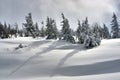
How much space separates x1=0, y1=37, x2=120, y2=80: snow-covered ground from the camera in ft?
106

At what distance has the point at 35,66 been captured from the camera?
123 feet

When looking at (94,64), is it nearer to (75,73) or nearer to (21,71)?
(75,73)

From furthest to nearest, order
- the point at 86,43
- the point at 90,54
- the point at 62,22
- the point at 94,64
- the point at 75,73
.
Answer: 1. the point at 62,22
2. the point at 86,43
3. the point at 90,54
4. the point at 94,64
5. the point at 75,73

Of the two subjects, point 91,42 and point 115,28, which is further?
point 115,28

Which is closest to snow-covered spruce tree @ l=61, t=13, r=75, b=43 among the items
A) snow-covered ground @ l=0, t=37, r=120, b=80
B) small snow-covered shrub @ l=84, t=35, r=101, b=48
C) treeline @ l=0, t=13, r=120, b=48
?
treeline @ l=0, t=13, r=120, b=48

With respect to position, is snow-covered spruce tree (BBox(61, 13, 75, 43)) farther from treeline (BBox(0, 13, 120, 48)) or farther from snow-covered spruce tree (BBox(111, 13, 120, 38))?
snow-covered spruce tree (BBox(111, 13, 120, 38))

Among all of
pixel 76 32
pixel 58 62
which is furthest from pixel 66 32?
pixel 58 62

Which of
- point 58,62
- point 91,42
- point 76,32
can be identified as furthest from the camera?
point 76,32

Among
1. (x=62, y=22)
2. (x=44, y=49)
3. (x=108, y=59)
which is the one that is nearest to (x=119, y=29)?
(x=62, y=22)

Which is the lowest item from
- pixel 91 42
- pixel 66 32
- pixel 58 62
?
pixel 58 62

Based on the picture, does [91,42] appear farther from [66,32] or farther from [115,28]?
[115,28]

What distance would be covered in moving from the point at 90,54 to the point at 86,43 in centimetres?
593

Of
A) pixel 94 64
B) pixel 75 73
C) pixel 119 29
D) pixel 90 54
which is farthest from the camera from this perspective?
pixel 119 29

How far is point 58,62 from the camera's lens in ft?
126
